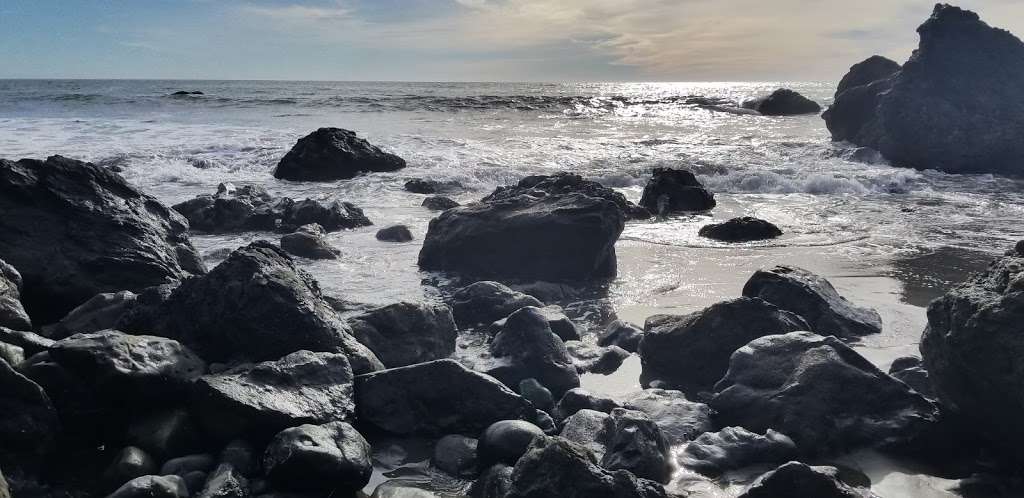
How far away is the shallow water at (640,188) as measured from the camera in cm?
680

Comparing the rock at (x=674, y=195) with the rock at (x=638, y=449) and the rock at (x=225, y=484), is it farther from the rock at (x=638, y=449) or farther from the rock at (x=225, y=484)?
the rock at (x=225, y=484)

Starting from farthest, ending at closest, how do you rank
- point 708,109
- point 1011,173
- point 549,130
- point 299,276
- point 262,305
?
point 708,109 < point 549,130 < point 1011,173 < point 299,276 < point 262,305

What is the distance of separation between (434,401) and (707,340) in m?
1.89

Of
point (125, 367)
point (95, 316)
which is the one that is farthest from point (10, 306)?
point (125, 367)

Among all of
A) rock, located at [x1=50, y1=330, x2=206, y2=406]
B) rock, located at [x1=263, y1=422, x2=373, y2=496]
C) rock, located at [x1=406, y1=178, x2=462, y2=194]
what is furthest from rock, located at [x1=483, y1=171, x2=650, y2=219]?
rock, located at [x1=263, y1=422, x2=373, y2=496]

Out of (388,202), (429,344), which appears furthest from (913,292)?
(388,202)

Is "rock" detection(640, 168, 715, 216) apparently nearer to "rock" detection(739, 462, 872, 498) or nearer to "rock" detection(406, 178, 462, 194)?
"rock" detection(406, 178, 462, 194)

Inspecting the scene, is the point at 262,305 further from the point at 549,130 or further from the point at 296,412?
the point at 549,130

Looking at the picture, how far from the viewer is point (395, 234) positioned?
8.84 metres

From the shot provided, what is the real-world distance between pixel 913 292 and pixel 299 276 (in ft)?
17.5

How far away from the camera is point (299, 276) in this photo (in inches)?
189

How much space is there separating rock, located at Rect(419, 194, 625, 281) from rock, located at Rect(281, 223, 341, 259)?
3.53 feet

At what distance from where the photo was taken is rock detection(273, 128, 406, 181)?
1516 cm

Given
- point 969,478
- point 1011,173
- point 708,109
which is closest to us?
point 969,478
